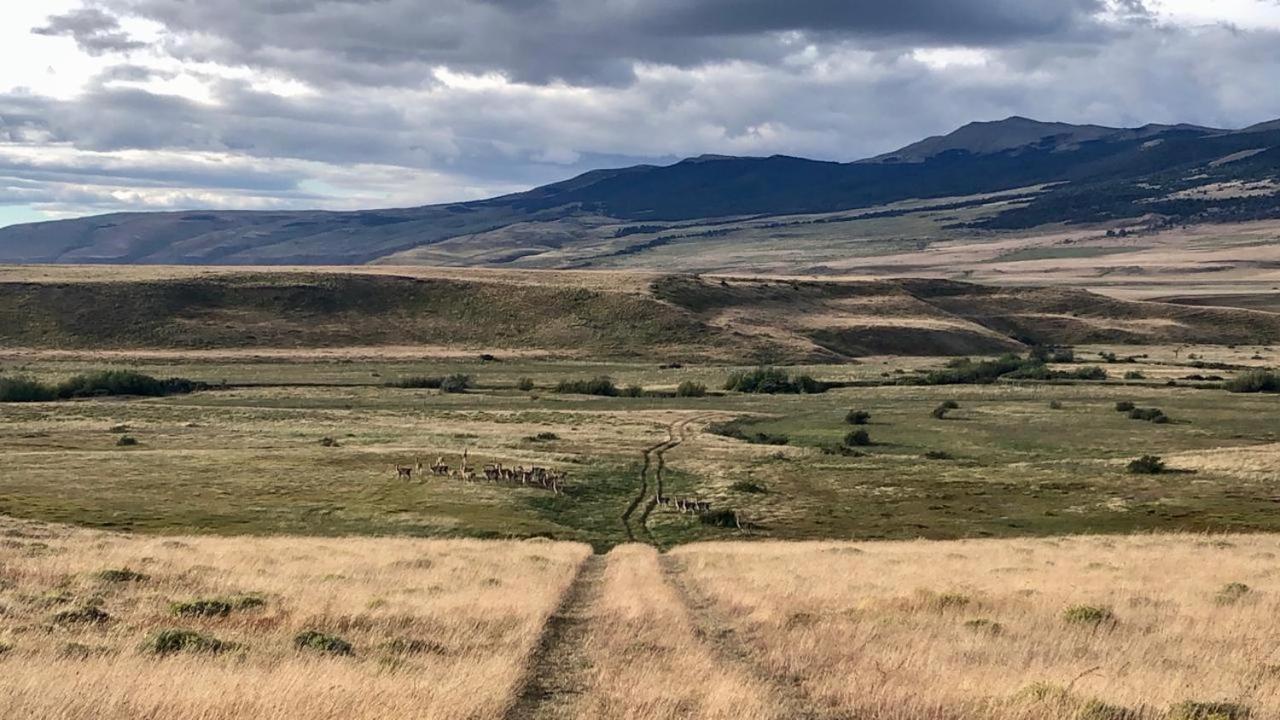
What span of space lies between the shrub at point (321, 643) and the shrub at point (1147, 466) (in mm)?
64063

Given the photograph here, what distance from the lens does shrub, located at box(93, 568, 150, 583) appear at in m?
27.5

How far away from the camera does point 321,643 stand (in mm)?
20172

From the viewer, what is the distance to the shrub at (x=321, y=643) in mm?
19797

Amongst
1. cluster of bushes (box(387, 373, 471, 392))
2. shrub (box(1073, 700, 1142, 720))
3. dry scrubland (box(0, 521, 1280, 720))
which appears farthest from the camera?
cluster of bushes (box(387, 373, 471, 392))

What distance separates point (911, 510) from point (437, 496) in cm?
2663

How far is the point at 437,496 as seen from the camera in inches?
2408

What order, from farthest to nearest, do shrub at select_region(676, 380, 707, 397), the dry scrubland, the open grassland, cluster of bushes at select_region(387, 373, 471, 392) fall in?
cluster of bushes at select_region(387, 373, 471, 392)
shrub at select_region(676, 380, 707, 397)
the open grassland
the dry scrubland

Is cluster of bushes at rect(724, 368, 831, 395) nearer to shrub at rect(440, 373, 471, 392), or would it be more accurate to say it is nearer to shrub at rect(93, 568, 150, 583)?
shrub at rect(440, 373, 471, 392)

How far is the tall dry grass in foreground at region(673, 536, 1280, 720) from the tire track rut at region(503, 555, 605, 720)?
11.4ft

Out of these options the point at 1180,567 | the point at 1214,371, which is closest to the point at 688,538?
the point at 1180,567

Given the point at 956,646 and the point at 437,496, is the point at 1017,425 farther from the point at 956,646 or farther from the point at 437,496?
the point at 956,646

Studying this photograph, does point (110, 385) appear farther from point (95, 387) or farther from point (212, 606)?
point (212, 606)

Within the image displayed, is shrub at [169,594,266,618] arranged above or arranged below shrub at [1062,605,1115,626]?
above

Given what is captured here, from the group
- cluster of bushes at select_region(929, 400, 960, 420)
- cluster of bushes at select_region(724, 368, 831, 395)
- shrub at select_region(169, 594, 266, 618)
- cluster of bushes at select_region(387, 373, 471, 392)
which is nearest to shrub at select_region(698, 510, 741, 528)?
shrub at select_region(169, 594, 266, 618)
